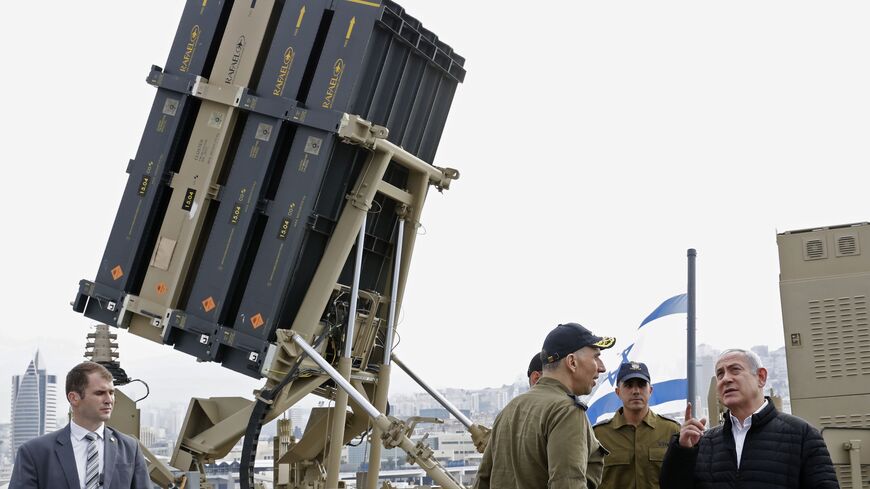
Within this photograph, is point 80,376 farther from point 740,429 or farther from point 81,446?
point 740,429

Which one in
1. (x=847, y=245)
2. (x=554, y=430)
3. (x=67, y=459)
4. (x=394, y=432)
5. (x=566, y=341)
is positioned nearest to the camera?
(x=554, y=430)

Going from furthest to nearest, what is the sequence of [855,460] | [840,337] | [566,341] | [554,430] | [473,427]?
1. [473,427]
2. [840,337]
3. [855,460]
4. [566,341]
5. [554,430]

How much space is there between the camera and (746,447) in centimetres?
416

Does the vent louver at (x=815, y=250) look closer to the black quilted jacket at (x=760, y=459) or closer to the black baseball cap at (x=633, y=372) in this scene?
A: the black baseball cap at (x=633, y=372)

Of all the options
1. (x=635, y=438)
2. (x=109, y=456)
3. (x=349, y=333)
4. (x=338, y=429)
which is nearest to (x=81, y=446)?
(x=109, y=456)

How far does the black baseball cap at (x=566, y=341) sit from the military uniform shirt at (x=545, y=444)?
0.11 metres

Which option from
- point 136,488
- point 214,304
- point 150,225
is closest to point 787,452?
point 136,488

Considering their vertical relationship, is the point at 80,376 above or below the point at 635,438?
below

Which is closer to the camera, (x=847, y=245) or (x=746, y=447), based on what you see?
(x=746, y=447)

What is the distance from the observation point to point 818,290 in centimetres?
704

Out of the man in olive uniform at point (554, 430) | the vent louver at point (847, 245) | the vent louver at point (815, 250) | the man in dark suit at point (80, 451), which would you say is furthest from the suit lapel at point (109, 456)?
the vent louver at point (847, 245)

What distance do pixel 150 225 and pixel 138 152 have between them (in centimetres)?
71

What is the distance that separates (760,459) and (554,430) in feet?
2.65

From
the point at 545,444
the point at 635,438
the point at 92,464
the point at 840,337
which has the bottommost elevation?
the point at 92,464
